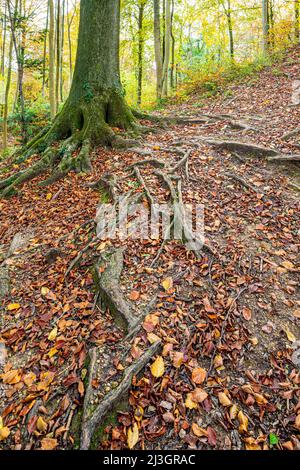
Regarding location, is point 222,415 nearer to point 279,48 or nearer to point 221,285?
point 221,285

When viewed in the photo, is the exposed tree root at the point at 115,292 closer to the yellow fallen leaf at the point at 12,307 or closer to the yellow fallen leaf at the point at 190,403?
the yellow fallen leaf at the point at 190,403

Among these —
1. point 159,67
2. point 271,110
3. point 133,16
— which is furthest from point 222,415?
point 133,16

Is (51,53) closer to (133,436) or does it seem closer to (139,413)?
(139,413)

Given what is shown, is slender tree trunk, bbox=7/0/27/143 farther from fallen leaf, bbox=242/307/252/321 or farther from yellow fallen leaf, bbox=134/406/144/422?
yellow fallen leaf, bbox=134/406/144/422

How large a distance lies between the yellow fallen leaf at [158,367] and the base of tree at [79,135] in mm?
3820

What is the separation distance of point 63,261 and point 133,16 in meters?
18.5

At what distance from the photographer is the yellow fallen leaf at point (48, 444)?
6.70ft

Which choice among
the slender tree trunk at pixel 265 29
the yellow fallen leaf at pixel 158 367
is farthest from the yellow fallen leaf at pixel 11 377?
the slender tree trunk at pixel 265 29

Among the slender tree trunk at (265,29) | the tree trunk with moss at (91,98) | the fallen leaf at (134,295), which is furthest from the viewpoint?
the slender tree trunk at (265,29)

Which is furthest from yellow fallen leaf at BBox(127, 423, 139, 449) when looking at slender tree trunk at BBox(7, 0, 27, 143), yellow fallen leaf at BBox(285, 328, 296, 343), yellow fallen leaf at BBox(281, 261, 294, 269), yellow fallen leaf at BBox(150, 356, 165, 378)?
slender tree trunk at BBox(7, 0, 27, 143)

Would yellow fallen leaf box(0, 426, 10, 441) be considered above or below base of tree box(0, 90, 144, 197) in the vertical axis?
below

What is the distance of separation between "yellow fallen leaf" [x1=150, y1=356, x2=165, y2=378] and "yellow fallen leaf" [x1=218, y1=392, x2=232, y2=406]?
0.50 metres

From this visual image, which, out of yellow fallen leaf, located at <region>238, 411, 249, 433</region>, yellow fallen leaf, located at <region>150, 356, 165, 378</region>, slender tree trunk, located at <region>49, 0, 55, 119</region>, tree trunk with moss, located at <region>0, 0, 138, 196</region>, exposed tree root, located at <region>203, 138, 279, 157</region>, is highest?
slender tree trunk, located at <region>49, 0, 55, 119</region>

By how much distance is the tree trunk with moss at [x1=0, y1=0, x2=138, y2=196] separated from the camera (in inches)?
223
